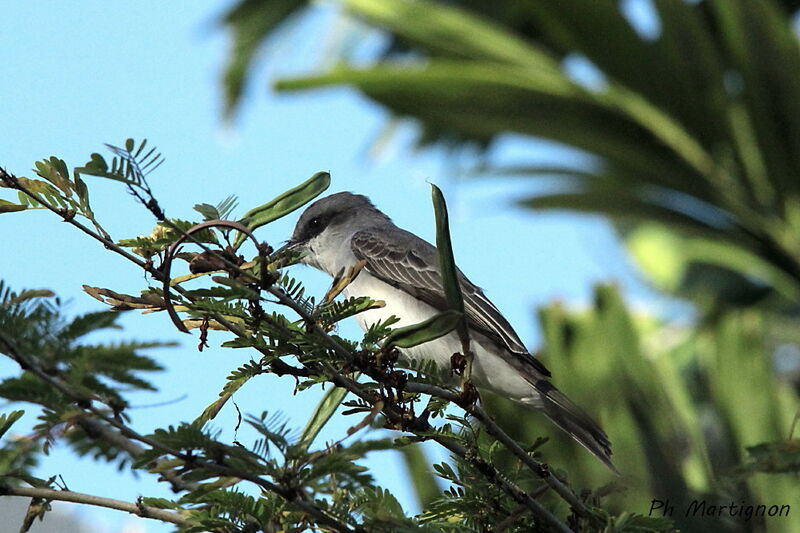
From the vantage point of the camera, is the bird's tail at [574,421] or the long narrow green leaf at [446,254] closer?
the long narrow green leaf at [446,254]

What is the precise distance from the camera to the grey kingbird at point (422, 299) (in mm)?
4328

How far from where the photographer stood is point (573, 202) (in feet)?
30.1

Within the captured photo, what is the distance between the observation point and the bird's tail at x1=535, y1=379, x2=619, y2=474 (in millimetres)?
4031

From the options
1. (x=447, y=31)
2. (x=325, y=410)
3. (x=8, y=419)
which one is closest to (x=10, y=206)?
(x=8, y=419)

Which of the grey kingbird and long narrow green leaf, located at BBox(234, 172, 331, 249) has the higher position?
the grey kingbird

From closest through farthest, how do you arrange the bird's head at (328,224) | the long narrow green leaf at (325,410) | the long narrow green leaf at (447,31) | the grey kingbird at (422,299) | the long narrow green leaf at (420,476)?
the long narrow green leaf at (325,410) → the grey kingbird at (422,299) → the long narrow green leaf at (420,476) → the bird's head at (328,224) → the long narrow green leaf at (447,31)

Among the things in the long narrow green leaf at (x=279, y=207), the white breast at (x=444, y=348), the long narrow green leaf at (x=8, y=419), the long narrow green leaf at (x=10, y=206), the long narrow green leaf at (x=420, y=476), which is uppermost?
the white breast at (x=444, y=348)

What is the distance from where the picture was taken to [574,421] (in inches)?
164

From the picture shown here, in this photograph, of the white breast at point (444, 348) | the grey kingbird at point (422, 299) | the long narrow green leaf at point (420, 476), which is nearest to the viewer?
the grey kingbird at point (422, 299)

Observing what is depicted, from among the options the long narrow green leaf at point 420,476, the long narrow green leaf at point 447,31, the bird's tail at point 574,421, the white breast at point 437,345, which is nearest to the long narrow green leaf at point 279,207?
the white breast at point 437,345

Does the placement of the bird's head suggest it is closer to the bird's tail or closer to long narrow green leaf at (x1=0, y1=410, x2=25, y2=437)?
the bird's tail

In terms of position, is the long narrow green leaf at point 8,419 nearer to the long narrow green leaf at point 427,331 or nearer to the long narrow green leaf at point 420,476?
the long narrow green leaf at point 427,331

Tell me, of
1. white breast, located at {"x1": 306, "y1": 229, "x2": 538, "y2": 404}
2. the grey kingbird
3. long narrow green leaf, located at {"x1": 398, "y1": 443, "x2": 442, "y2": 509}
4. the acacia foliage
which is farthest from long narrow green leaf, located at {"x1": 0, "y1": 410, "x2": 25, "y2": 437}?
long narrow green leaf, located at {"x1": 398, "y1": 443, "x2": 442, "y2": 509}

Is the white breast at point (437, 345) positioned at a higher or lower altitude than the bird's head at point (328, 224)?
lower
